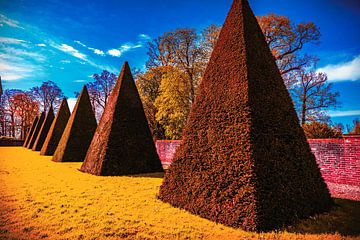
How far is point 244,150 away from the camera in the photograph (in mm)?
4418

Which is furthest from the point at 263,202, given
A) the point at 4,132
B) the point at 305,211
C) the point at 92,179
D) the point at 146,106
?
the point at 4,132

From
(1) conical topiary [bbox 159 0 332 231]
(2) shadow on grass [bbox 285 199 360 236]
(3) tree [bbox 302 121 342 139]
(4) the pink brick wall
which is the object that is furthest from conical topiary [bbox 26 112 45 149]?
(2) shadow on grass [bbox 285 199 360 236]

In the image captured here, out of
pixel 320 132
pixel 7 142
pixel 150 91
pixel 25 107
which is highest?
pixel 150 91

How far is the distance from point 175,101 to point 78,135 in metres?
10.5

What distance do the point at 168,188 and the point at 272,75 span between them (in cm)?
395

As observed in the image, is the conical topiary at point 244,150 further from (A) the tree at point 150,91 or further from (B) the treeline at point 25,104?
(B) the treeline at point 25,104

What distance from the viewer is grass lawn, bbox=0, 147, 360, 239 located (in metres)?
3.89

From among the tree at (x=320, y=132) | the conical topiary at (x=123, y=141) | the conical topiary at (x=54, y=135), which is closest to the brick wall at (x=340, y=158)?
the tree at (x=320, y=132)

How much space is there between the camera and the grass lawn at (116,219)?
3.89 metres

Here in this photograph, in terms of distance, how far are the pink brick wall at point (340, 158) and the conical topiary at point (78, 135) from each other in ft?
48.2

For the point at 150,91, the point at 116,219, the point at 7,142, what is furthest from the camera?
the point at 7,142

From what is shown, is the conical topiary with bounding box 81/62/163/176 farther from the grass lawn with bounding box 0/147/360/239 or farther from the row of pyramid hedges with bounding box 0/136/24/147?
the row of pyramid hedges with bounding box 0/136/24/147

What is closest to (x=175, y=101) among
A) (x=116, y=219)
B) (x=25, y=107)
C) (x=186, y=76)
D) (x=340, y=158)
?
(x=186, y=76)

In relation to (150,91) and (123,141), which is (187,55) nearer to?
(150,91)
